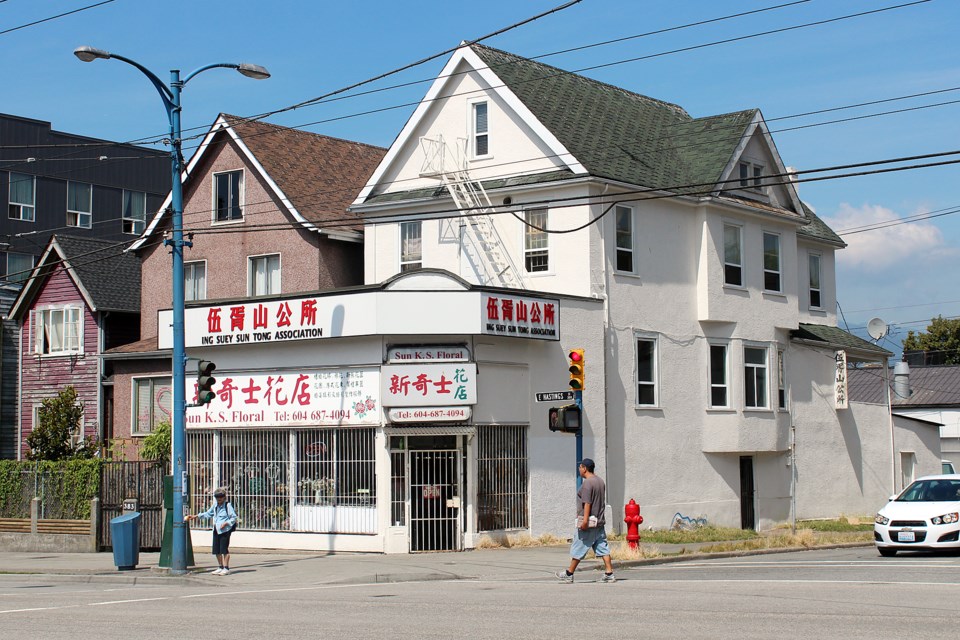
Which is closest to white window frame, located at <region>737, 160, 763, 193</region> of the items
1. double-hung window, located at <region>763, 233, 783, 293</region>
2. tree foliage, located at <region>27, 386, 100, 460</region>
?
double-hung window, located at <region>763, 233, 783, 293</region>

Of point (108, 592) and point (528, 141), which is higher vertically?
point (528, 141)

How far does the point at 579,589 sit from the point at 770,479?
18257 millimetres

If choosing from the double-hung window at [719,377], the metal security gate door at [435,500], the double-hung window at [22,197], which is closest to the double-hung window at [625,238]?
the double-hung window at [719,377]

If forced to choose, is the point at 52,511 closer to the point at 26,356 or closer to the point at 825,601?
the point at 26,356

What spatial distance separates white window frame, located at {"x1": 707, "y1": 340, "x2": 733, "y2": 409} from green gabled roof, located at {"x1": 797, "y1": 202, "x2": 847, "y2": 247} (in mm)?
6464

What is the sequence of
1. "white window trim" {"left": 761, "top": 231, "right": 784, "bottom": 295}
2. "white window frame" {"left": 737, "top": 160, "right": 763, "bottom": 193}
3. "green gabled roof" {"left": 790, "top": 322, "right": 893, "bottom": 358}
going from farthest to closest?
"green gabled roof" {"left": 790, "top": 322, "right": 893, "bottom": 358} < "white window trim" {"left": 761, "top": 231, "right": 784, "bottom": 295} < "white window frame" {"left": 737, "top": 160, "right": 763, "bottom": 193}

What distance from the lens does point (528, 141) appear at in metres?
30.4

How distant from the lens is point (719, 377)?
32.5 meters

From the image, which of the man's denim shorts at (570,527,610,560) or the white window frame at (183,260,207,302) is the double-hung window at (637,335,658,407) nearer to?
the man's denim shorts at (570,527,610,560)

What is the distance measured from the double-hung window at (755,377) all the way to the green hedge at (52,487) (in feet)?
55.0

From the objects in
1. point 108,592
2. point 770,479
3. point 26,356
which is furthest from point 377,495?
point 26,356

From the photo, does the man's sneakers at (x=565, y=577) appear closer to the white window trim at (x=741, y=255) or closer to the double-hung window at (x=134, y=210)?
the white window trim at (x=741, y=255)

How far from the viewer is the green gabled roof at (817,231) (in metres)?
37.6

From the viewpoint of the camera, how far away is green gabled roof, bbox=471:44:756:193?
30.5m
